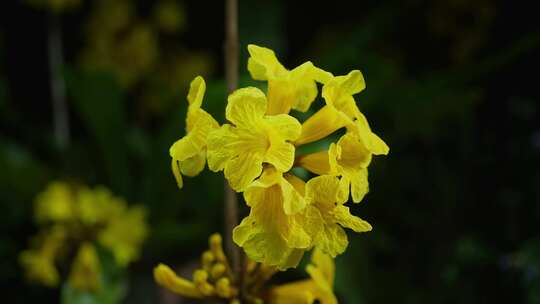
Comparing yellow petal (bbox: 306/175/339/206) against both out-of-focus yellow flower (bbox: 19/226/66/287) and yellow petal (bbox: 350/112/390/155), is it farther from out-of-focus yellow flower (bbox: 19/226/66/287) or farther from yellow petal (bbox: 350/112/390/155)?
out-of-focus yellow flower (bbox: 19/226/66/287)

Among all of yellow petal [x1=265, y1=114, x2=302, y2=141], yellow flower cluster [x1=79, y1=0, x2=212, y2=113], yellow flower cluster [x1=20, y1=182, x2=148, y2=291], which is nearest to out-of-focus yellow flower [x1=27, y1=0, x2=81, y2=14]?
yellow flower cluster [x1=79, y1=0, x2=212, y2=113]

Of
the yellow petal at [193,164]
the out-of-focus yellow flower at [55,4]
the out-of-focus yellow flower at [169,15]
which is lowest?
the out-of-focus yellow flower at [169,15]

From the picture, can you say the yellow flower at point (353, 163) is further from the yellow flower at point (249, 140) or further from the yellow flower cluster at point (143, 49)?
the yellow flower cluster at point (143, 49)

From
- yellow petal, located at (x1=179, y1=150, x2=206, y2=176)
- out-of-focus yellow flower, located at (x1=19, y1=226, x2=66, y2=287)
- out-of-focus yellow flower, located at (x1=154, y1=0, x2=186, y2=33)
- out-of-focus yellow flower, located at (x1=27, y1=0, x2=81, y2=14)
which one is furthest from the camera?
out-of-focus yellow flower, located at (x1=154, y1=0, x2=186, y2=33)

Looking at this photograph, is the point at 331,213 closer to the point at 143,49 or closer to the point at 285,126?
the point at 285,126

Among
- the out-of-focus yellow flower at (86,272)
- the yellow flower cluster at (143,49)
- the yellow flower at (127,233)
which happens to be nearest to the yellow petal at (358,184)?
the out-of-focus yellow flower at (86,272)

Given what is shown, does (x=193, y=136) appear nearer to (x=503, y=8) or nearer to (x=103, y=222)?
(x=103, y=222)

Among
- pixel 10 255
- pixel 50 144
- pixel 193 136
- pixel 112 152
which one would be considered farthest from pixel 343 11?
pixel 193 136

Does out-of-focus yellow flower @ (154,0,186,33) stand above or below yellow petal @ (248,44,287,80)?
below
